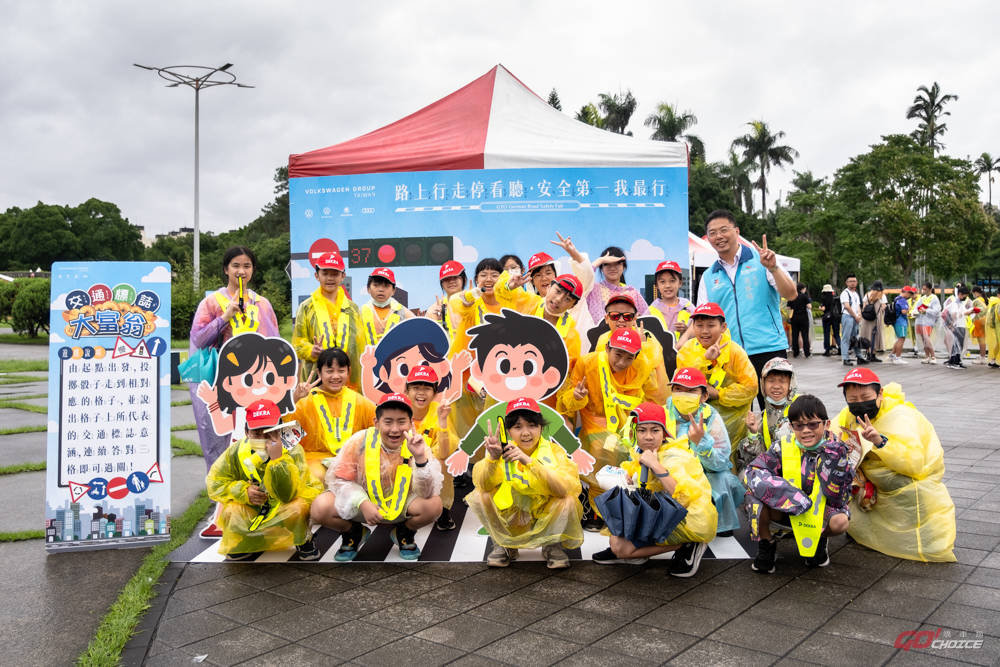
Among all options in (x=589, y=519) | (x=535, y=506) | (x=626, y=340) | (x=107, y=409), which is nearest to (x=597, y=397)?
(x=626, y=340)

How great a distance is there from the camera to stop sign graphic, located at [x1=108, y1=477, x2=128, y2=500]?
4.27 metres

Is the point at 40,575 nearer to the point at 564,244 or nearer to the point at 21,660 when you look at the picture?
the point at 21,660

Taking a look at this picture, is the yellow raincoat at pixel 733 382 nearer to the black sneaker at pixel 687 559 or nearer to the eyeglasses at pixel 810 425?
the eyeglasses at pixel 810 425

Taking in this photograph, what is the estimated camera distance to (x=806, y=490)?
372 centimetres

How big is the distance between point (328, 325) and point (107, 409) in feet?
4.87

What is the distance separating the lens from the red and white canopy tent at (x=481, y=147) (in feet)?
23.1

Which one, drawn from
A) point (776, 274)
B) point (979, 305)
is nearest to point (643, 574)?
point (776, 274)

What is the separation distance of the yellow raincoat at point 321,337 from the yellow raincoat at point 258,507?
124cm

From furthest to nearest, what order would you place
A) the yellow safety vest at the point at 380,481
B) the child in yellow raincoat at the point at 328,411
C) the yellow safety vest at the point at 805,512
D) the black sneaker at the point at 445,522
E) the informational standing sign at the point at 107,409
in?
1. the black sneaker at the point at 445,522
2. the child in yellow raincoat at the point at 328,411
3. the informational standing sign at the point at 107,409
4. the yellow safety vest at the point at 380,481
5. the yellow safety vest at the point at 805,512

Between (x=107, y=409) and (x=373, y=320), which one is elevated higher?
(x=373, y=320)

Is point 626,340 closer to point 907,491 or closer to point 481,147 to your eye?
point 907,491

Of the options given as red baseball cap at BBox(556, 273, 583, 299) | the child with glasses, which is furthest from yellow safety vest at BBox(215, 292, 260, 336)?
the child with glasses

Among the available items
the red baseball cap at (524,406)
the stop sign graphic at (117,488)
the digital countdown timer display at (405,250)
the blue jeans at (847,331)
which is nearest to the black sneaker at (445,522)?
the red baseball cap at (524,406)

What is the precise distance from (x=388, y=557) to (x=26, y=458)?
15.7ft
